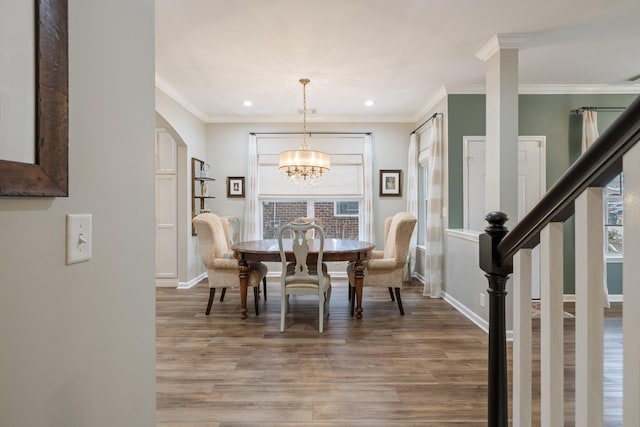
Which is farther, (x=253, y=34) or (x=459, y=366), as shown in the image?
(x=253, y=34)

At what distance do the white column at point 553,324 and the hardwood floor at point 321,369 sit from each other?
1.18 meters

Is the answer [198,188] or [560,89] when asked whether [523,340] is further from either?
[198,188]

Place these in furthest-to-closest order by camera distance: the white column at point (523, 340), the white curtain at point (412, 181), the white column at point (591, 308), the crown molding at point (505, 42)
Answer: the white curtain at point (412, 181) → the crown molding at point (505, 42) → the white column at point (523, 340) → the white column at point (591, 308)

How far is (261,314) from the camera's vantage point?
11.8ft

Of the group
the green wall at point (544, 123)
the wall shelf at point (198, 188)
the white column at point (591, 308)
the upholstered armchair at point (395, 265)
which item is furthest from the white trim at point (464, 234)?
the wall shelf at point (198, 188)

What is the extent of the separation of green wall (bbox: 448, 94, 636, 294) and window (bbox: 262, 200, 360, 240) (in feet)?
6.05

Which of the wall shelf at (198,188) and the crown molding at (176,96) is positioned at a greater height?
the crown molding at (176,96)

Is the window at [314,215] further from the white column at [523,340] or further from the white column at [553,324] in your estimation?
A: the white column at [553,324]

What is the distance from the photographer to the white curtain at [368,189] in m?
5.29

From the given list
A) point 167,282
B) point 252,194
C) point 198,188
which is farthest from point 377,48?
point 167,282

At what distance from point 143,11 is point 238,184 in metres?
4.46

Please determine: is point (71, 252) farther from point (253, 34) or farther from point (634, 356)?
point (253, 34)

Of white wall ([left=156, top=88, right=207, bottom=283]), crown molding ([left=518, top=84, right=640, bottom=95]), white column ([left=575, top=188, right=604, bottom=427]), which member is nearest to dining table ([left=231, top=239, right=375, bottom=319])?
white wall ([left=156, top=88, right=207, bottom=283])

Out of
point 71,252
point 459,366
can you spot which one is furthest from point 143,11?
point 459,366
